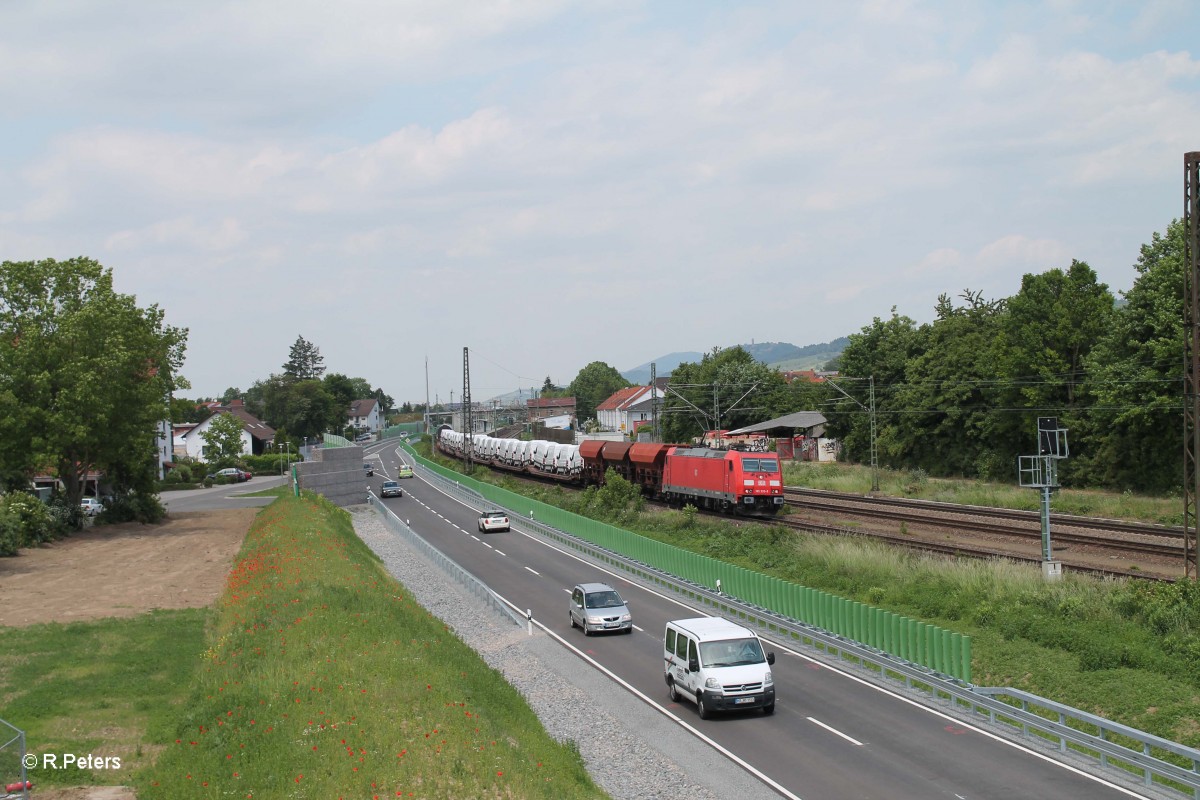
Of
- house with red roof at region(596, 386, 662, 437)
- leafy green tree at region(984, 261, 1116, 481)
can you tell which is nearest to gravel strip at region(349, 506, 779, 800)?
leafy green tree at region(984, 261, 1116, 481)

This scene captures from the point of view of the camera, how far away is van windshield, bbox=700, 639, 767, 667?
20.0 m

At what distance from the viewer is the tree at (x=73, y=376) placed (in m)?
48.6

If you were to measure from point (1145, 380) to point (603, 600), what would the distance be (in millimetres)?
31721

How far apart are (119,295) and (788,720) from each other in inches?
1904

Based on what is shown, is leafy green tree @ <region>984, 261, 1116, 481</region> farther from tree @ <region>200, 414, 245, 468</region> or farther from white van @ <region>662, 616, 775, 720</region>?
tree @ <region>200, 414, 245, 468</region>

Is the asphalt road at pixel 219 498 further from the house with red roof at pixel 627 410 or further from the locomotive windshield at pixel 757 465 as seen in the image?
the house with red roof at pixel 627 410

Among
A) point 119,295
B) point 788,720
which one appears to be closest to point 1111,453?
point 788,720

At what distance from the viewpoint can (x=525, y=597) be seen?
1377 inches

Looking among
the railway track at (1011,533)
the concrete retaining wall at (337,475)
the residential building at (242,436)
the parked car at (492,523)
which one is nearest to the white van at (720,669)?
the railway track at (1011,533)

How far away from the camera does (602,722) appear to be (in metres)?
20.0

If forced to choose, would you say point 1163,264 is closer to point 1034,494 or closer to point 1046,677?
point 1034,494

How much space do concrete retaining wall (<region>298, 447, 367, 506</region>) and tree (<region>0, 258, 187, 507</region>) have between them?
14008 millimetres

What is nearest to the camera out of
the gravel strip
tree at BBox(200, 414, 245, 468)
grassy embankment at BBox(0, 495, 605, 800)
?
grassy embankment at BBox(0, 495, 605, 800)

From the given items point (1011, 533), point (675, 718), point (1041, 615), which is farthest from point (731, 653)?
point (1011, 533)
